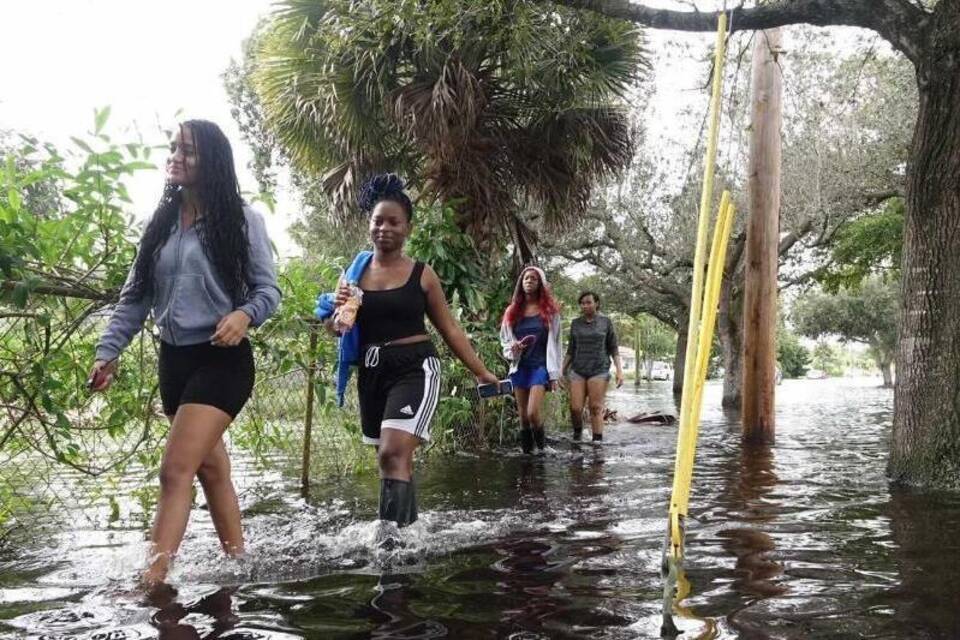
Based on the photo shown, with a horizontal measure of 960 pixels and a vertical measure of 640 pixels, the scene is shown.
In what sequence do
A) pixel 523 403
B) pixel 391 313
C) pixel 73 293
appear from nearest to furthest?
pixel 391 313, pixel 73 293, pixel 523 403

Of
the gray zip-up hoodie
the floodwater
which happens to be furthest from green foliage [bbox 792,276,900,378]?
the gray zip-up hoodie

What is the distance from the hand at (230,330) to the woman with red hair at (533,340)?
532 centimetres

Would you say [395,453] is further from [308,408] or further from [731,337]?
[731,337]

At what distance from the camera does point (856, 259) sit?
765 inches

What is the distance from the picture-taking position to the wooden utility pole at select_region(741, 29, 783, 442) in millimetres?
9781

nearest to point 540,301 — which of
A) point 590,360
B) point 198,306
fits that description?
point 590,360

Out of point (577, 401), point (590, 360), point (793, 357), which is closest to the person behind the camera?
point (590, 360)

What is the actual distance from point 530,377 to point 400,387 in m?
4.66

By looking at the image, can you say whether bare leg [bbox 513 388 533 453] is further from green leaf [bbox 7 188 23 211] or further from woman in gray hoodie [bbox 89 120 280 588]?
green leaf [bbox 7 188 23 211]

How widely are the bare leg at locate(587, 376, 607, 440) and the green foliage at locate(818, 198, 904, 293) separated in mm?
9422

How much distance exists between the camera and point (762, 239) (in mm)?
10148

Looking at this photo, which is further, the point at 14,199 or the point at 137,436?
the point at 137,436

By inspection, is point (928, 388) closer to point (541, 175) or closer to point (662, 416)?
point (541, 175)

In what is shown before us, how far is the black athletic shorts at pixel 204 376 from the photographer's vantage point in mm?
3092
